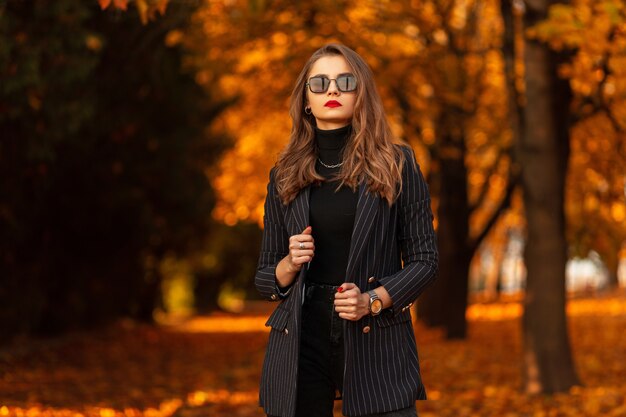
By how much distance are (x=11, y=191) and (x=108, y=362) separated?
4534 millimetres

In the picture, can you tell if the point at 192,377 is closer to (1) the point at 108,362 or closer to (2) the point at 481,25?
(1) the point at 108,362

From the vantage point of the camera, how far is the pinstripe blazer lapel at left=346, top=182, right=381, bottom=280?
3547 mm

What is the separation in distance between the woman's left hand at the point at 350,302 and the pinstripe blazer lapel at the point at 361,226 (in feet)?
0.34

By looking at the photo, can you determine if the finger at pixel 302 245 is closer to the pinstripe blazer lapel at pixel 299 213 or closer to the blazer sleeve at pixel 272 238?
the pinstripe blazer lapel at pixel 299 213

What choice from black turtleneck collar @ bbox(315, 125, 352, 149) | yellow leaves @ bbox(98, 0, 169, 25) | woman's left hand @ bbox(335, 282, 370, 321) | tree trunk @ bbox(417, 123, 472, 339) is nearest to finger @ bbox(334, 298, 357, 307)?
woman's left hand @ bbox(335, 282, 370, 321)

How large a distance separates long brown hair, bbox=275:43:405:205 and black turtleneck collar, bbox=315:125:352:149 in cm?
4

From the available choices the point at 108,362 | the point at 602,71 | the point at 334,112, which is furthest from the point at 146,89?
the point at 334,112

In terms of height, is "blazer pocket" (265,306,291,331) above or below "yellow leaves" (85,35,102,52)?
below

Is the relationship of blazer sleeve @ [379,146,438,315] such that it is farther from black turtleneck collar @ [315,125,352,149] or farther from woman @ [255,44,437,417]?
black turtleneck collar @ [315,125,352,149]

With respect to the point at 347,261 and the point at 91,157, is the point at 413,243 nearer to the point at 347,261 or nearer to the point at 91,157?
the point at 347,261

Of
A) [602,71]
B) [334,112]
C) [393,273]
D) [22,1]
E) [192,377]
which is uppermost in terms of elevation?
[22,1]

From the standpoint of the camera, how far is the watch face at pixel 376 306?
3.52m

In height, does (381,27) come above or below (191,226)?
above

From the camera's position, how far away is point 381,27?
12.9 metres
